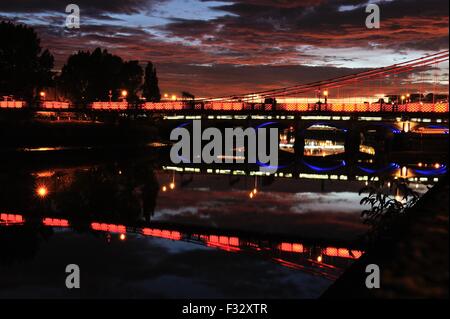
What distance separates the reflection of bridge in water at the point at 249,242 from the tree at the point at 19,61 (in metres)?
56.7

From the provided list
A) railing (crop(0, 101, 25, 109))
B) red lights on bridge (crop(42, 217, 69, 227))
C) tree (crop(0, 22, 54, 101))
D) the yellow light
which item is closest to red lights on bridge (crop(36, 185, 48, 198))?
the yellow light

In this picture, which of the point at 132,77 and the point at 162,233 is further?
the point at 132,77

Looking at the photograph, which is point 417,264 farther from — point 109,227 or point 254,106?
point 254,106

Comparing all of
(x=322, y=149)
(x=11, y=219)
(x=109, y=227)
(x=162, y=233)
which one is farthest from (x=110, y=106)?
(x=162, y=233)

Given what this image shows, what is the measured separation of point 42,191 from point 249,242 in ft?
61.5

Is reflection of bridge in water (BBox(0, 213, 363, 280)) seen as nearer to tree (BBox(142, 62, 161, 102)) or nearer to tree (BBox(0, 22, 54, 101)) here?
tree (BBox(0, 22, 54, 101))

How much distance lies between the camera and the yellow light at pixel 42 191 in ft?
114

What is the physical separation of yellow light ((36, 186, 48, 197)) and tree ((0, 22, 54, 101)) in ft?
153

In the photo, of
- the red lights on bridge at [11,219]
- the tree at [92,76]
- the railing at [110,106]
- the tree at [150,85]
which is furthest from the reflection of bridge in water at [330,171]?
the tree at [150,85]

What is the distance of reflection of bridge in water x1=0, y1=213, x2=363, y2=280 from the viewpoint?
61.5 feet

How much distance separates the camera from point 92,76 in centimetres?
10012

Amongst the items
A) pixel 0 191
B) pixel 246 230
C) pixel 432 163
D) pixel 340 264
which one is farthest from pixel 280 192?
pixel 432 163

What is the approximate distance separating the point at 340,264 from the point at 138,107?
211ft

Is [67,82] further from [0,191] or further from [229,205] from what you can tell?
[229,205]
